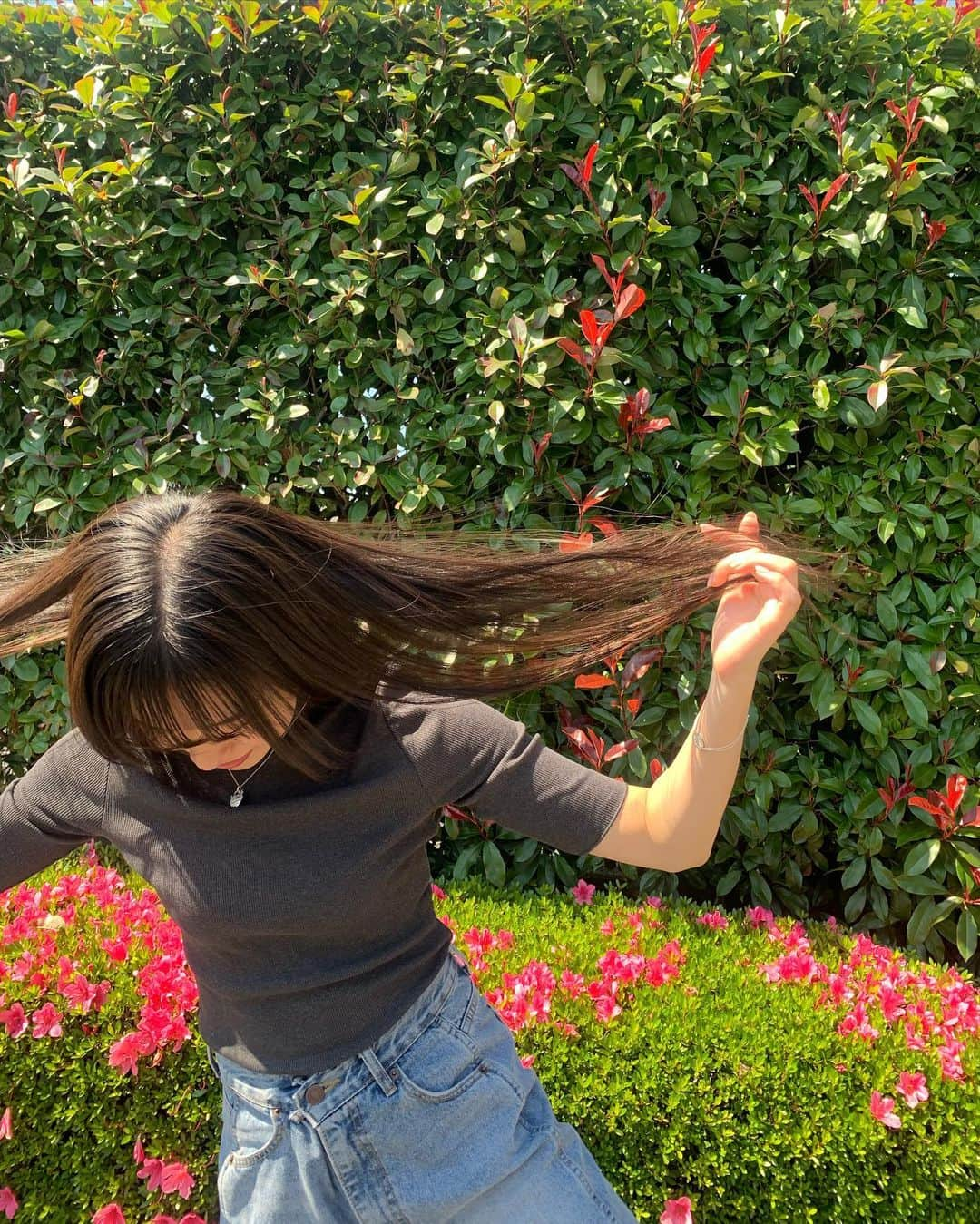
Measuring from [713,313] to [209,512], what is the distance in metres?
2.07

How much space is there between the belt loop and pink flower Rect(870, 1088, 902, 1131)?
4.05 feet

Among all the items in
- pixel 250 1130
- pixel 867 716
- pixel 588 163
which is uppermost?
pixel 588 163

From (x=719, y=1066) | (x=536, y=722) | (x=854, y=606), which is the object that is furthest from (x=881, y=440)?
(x=719, y=1066)

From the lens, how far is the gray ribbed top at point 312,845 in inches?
50.6

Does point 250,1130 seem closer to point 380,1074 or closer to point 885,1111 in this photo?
point 380,1074

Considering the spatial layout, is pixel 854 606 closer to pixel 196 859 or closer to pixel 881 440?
pixel 881 440

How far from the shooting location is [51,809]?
1.38 meters

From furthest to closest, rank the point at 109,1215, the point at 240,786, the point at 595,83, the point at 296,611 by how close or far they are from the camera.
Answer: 1. the point at 595,83
2. the point at 109,1215
3. the point at 240,786
4. the point at 296,611

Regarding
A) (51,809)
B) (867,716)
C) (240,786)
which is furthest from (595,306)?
(51,809)

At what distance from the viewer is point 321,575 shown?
128cm

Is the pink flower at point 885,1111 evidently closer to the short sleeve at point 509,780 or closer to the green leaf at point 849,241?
the short sleeve at point 509,780

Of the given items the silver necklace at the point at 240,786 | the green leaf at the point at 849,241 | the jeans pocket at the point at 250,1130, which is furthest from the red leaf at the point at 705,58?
the jeans pocket at the point at 250,1130

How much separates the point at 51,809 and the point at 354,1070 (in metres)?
0.58

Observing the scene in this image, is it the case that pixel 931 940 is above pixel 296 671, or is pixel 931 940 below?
below
